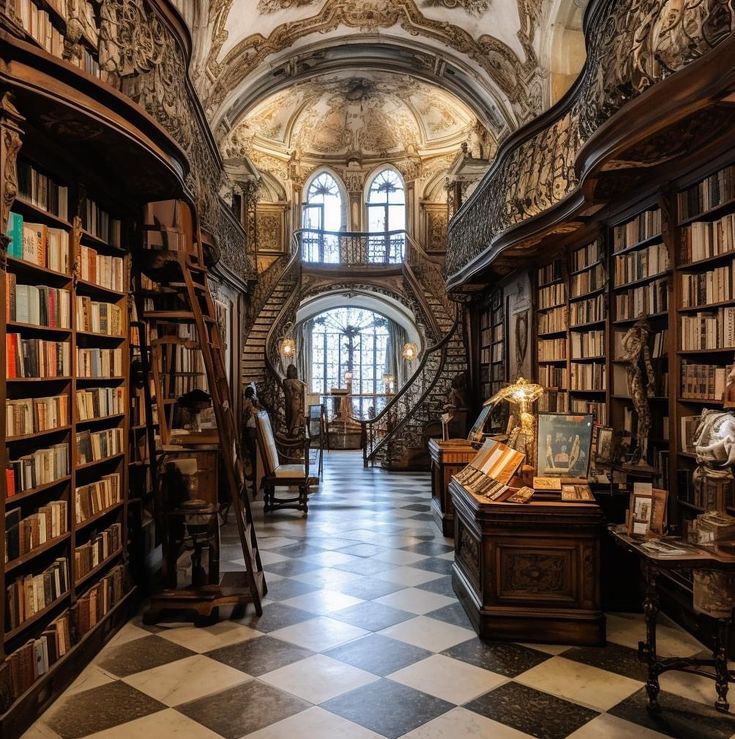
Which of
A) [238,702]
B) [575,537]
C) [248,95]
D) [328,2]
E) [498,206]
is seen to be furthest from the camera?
[248,95]

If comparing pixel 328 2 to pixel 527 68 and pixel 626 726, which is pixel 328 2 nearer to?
pixel 527 68

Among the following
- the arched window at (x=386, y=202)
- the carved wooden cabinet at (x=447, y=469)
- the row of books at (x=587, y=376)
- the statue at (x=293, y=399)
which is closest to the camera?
the row of books at (x=587, y=376)

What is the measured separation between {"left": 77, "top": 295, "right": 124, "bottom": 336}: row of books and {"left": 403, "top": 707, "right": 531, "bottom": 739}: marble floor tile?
2.72m

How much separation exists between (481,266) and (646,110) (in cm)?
469

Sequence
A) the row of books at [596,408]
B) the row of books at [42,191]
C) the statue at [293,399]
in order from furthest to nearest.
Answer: the statue at [293,399]
the row of books at [596,408]
the row of books at [42,191]

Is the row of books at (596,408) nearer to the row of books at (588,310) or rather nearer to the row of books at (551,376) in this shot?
the row of books at (551,376)

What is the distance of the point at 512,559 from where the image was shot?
3.85 m

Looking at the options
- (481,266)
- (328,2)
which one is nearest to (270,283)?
(328,2)

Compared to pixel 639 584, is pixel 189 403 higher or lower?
higher

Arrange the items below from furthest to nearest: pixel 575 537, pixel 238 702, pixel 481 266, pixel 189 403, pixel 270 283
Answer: pixel 270 283, pixel 481 266, pixel 189 403, pixel 575 537, pixel 238 702

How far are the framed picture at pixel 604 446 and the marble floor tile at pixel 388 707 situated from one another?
2.15 m

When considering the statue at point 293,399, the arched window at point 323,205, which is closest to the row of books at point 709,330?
the statue at point 293,399

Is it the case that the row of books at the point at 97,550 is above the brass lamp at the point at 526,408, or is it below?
below

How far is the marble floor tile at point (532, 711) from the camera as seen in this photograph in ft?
9.26
